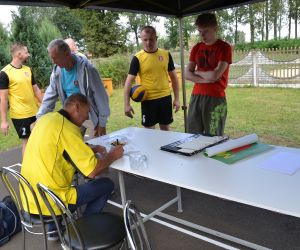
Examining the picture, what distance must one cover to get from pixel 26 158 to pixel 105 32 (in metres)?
19.0

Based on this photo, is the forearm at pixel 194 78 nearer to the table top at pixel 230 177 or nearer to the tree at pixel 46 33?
the table top at pixel 230 177

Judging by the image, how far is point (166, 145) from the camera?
231 centimetres

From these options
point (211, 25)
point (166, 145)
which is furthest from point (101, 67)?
point (166, 145)

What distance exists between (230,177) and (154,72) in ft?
6.61

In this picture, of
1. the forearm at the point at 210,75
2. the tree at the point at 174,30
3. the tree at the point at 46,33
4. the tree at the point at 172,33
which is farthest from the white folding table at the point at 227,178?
the tree at the point at 172,33

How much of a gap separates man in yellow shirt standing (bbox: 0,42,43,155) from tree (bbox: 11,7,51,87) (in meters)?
5.70

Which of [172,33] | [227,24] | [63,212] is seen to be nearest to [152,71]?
[63,212]

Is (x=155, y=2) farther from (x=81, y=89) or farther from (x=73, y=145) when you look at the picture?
(x=73, y=145)

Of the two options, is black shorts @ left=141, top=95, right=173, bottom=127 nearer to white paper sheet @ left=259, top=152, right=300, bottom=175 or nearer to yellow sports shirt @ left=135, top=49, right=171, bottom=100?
yellow sports shirt @ left=135, top=49, right=171, bottom=100

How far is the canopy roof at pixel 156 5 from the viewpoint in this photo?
324cm

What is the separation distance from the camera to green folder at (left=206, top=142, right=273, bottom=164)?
6.30 feet

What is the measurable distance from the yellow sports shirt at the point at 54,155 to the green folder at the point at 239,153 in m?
0.78

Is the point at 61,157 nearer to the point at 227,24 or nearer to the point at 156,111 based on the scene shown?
the point at 156,111

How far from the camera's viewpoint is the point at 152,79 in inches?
137
